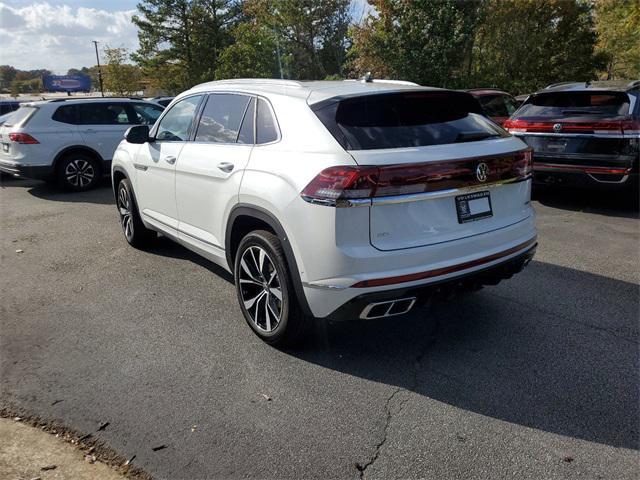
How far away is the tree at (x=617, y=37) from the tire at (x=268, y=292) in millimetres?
22834

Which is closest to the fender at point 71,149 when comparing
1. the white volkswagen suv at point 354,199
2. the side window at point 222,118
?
the side window at point 222,118

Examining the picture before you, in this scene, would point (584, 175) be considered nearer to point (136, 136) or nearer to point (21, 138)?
point (136, 136)

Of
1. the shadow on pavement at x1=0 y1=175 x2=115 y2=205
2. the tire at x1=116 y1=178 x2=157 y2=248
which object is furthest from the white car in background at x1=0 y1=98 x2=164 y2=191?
the tire at x1=116 y1=178 x2=157 y2=248

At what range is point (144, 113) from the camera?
1071 centimetres

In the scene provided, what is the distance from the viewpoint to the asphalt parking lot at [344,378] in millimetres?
2539

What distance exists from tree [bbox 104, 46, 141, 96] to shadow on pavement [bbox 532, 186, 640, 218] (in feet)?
149

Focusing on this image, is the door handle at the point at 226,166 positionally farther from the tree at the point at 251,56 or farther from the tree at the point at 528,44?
the tree at the point at 251,56

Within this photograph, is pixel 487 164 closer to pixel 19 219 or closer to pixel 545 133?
pixel 545 133

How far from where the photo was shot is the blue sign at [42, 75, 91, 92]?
8562 centimetres

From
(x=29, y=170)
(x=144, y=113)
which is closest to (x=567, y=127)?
(x=144, y=113)

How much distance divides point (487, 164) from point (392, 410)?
1599 millimetres

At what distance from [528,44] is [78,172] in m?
19.5

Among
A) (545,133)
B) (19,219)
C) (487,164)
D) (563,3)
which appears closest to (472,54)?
(563,3)

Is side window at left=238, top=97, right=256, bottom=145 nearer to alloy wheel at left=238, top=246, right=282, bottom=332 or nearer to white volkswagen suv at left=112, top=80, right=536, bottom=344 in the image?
white volkswagen suv at left=112, top=80, right=536, bottom=344
